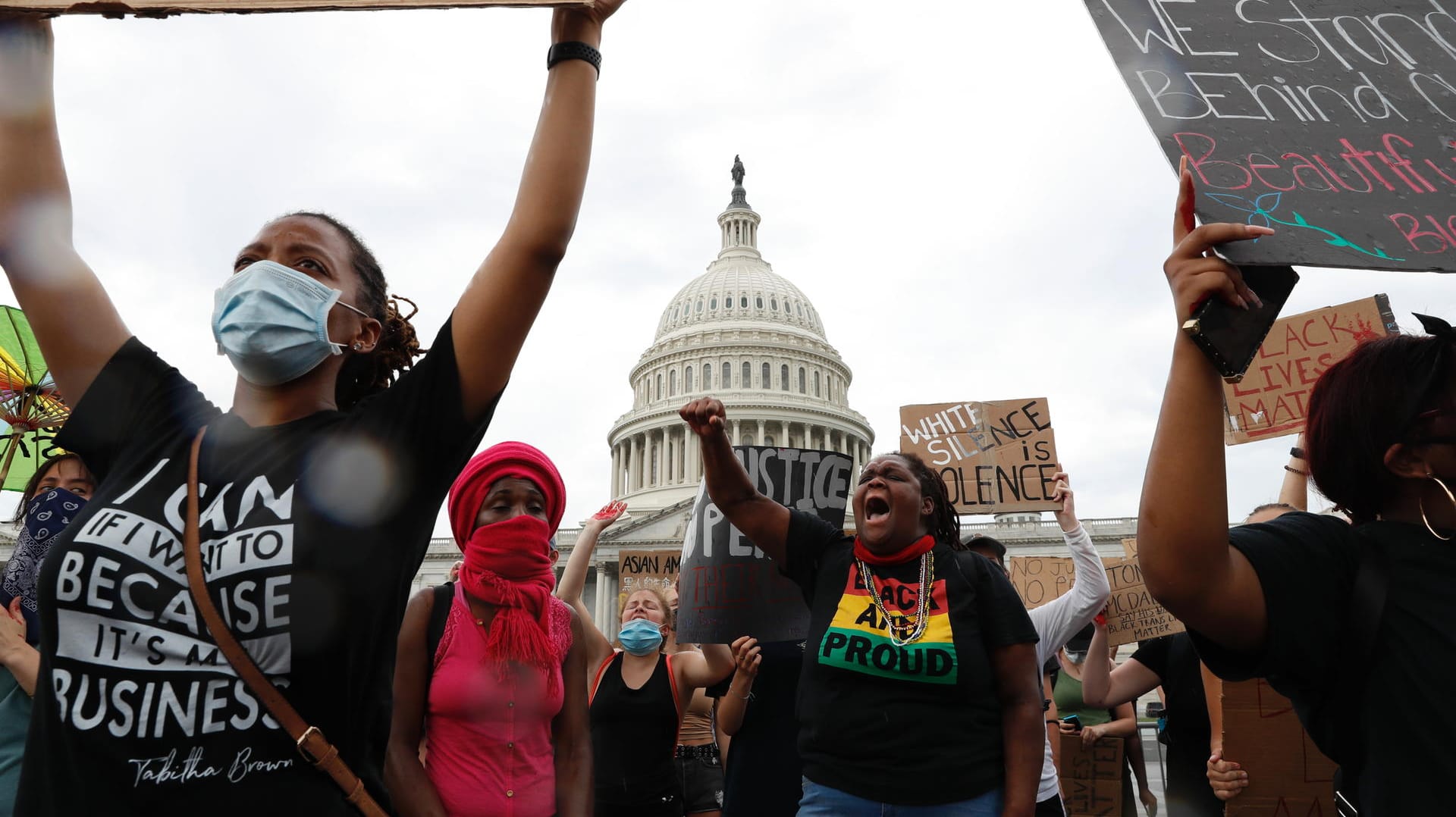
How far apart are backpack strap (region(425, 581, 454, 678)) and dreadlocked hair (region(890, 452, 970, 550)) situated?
1.66m

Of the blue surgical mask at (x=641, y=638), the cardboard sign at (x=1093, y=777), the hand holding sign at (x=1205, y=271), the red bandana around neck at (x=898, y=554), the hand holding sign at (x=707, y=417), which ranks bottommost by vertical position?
the cardboard sign at (x=1093, y=777)

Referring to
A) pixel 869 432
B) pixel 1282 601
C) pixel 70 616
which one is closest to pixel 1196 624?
pixel 1282 601

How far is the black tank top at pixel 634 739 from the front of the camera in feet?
16.4

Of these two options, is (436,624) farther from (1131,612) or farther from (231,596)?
(1131,612)

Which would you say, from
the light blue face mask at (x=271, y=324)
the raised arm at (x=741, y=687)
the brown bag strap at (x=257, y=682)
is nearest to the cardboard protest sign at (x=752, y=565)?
the raised arm at (x=741, y=687)

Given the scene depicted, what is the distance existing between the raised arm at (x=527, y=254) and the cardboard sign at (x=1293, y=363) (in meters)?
5.37

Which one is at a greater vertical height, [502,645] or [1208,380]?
[1208,380]

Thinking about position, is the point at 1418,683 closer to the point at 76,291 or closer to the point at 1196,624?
the point at 1196,624

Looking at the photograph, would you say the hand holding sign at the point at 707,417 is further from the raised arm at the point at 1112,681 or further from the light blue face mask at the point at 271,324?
the raised arm at the point at 1112,681

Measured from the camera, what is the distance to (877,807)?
319 cm

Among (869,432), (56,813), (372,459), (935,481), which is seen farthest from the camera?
(869,432)

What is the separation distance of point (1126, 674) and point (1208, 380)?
438 cm

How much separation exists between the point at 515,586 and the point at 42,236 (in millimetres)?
1809

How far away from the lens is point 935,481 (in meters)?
4.15
